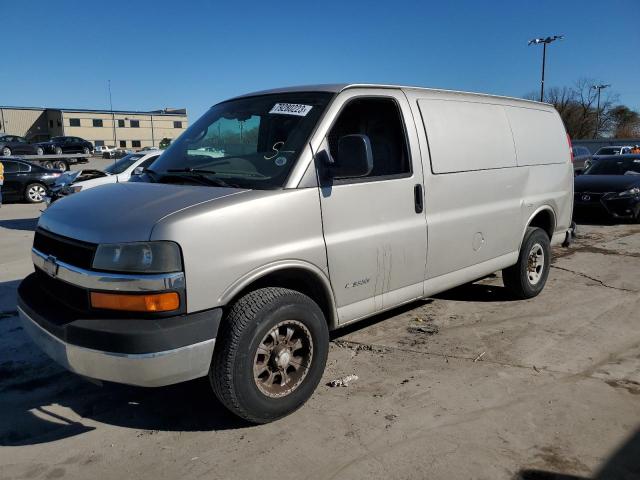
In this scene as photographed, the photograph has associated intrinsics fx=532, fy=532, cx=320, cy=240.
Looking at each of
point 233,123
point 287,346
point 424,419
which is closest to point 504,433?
point 424,419

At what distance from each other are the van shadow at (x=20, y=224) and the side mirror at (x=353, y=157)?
9896mm

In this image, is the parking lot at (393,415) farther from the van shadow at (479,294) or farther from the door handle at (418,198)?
the door handle at (418,198)

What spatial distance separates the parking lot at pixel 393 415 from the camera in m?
2.93

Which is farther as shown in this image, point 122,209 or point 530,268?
point 530,268

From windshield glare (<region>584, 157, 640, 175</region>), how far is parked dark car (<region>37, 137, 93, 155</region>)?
3990 centimetres

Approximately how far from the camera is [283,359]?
10.9 ft

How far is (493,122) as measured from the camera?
5152 mm

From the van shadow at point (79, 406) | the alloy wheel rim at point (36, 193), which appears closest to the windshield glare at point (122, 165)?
the alloy wheel rim at point (36, 193)

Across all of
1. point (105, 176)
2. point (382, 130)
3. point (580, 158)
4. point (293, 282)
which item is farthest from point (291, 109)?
point (580, 158)

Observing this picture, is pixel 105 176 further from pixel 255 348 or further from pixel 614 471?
pixel 614 471

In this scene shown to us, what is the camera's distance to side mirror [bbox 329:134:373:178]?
351 cm

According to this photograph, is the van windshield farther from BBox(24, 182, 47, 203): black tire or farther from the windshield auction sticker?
BBox(24, 182, 47, 203): black tire

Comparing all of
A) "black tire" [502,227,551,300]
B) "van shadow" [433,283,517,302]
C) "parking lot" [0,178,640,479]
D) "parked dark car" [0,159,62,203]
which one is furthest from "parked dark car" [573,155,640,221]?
"parked dark car" [0,159,62,203]

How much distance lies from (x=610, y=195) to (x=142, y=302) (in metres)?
11.7
